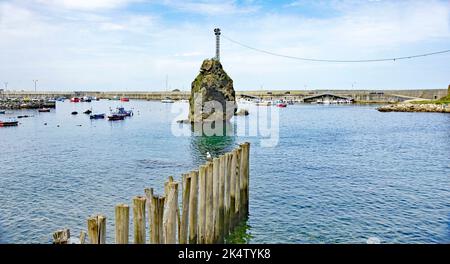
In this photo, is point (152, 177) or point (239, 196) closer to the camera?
point (239, 196)

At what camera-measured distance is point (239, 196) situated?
62.6 ft

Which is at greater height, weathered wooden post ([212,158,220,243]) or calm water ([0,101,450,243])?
weathered wooden post ([212,158,220,243])

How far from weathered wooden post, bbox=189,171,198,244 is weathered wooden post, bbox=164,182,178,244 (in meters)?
1.42

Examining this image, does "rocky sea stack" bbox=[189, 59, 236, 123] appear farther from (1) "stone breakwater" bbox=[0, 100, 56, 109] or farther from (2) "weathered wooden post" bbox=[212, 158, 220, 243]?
(2) "weathered wooden post" bbox=[212, 158, 220, 243]

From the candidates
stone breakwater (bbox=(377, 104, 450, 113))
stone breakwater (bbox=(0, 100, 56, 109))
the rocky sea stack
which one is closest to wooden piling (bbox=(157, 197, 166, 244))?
the rocky sea stack

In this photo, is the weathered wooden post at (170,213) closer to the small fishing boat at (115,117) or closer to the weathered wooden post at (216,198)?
the weathered wooden post at (216,198)

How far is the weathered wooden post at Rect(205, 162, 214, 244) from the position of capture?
13938 mm

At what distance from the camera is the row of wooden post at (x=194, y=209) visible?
9727 mm

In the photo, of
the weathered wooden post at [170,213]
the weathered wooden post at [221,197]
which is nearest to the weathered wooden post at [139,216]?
the weathered wooden post at [170,213]

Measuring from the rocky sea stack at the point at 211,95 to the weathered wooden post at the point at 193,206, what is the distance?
81799 mm

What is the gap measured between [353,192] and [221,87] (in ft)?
257

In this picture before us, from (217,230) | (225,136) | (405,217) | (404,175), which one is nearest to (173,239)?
(217,230)

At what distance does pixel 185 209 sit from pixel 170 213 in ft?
4.48
